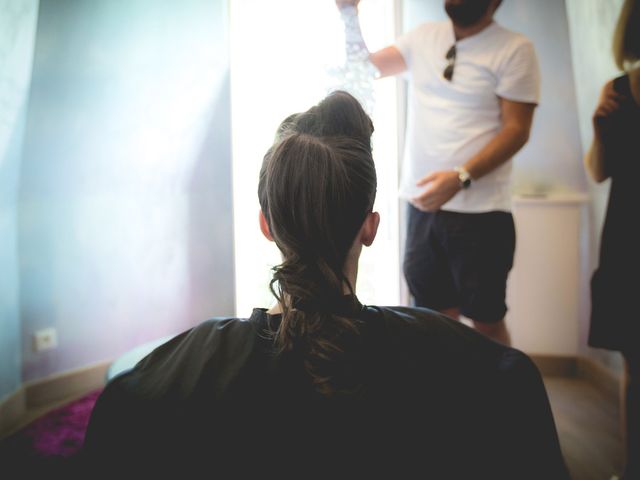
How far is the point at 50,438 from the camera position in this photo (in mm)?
1599

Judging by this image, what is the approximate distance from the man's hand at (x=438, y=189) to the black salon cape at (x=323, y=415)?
27.7 inches

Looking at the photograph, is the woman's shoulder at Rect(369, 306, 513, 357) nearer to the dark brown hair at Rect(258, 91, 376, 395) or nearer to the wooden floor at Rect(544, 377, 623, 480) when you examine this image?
the dark brown hair at Rect(258, 91, 376, 395)

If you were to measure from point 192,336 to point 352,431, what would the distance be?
0.27 metres

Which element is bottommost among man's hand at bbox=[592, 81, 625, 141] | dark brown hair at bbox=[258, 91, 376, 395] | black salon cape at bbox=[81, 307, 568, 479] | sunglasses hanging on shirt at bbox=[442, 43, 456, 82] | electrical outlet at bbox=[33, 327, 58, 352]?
electrical outlet at bbox=[33, 327, 58, 352]

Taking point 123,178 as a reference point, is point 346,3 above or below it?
above

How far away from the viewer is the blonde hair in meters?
1.22

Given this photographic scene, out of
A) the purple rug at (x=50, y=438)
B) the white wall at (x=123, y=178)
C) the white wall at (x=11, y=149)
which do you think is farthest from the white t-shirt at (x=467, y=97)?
the purple rug at (x=50, y=438)

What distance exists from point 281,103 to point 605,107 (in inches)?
55.0

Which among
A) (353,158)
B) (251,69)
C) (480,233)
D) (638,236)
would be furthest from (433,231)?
(251,69)

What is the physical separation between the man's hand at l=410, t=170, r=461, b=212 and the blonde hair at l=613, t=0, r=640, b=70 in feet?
1.99

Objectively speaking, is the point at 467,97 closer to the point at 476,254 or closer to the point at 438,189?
the point at 438,189

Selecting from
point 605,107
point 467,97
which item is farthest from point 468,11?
point 605,107

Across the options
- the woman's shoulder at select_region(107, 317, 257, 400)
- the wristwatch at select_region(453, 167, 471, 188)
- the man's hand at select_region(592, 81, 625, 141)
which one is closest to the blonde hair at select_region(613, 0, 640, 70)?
the man's hand at select_region(592, 81, 625, 141)

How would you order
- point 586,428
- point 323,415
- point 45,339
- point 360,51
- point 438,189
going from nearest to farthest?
point 323,415 < point 438,189 < point 360,51 < point 586,428 < point 45,339
